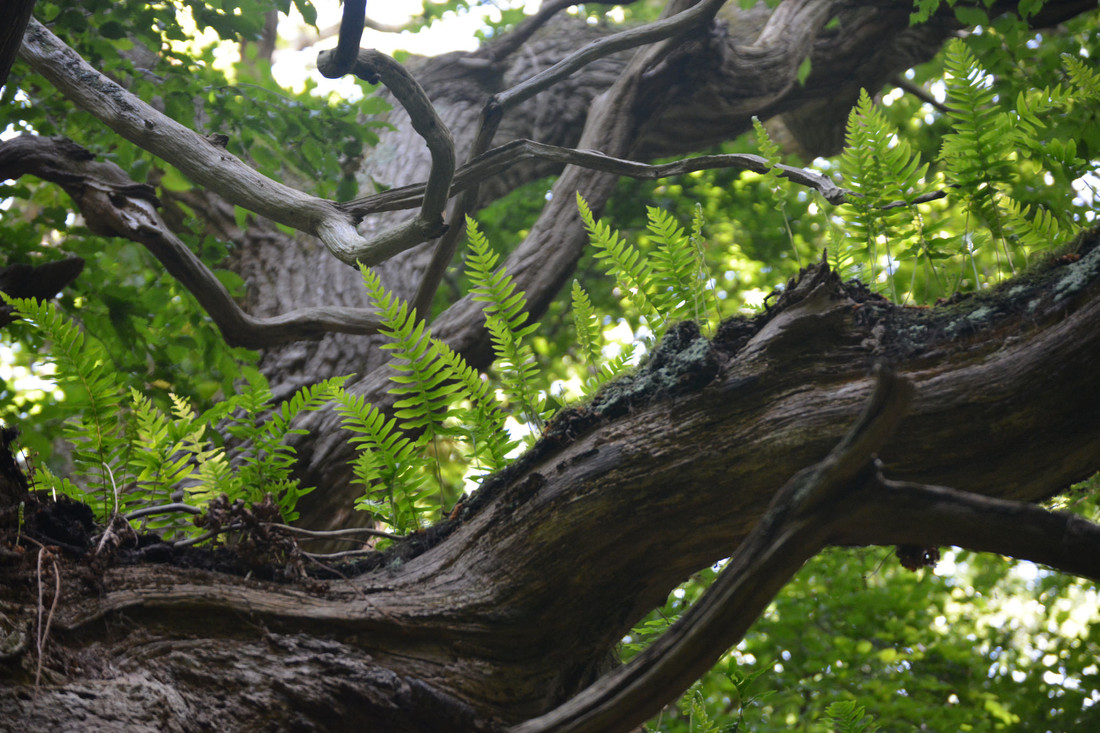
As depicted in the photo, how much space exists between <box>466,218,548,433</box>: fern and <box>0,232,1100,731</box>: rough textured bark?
568 mm

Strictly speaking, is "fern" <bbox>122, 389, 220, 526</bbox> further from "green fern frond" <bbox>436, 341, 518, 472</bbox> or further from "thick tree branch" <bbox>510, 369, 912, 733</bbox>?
"thick tree branch" <bbox>510, 369, 912, 733</bbox>

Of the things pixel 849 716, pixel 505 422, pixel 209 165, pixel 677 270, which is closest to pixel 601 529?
pixel 505 422

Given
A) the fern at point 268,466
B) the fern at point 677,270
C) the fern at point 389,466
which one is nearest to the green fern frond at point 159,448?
the fern at point 268,466

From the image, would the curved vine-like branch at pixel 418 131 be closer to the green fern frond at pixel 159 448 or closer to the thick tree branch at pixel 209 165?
the thick tree branch at pixel 209 165

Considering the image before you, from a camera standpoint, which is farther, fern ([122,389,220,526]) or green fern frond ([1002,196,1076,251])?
fern ([122,389,220,526])

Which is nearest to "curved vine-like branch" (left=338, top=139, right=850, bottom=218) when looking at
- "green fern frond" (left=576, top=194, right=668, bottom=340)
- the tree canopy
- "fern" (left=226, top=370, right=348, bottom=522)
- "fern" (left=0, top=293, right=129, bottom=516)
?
the tree canopy

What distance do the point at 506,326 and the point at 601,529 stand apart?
87 centimetres

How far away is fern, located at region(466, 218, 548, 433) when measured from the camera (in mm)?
2195

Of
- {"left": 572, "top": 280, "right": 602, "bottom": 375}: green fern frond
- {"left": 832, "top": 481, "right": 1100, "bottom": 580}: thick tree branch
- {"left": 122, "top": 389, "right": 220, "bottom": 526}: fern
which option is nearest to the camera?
{"left": 832, "top": 481, "right": 1100, "bottom": 580}: thick tree branch

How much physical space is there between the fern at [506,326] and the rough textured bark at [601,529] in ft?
1.86

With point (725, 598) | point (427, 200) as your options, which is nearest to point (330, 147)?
point (427, 200)

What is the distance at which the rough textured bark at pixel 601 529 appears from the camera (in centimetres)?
132

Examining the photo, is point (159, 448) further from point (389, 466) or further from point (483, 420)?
point (483, 420)

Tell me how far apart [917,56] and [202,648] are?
535 centimetres
